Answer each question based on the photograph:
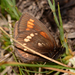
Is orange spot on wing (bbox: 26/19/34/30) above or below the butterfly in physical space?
above

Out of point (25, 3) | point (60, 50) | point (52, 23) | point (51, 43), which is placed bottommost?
point (60, 50)

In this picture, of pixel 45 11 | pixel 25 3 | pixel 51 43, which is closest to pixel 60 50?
pixel 51 43

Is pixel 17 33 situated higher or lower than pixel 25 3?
lower

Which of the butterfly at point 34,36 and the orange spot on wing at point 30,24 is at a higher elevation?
the orange spot on wing at point 30,24

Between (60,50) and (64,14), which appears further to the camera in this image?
(64,14)

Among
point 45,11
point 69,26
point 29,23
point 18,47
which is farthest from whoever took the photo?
point 45,11

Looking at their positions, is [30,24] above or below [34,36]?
above

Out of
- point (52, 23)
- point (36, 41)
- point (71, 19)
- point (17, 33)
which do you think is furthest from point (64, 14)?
point (17, 33)

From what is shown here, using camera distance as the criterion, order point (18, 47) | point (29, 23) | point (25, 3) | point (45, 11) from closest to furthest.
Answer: point (18, 47)
point (29, 23)
point (45, 11)
point (25, 3)

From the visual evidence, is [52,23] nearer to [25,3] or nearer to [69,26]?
[69,26]

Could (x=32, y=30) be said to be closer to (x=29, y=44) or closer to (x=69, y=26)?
(x=29, y=44)
